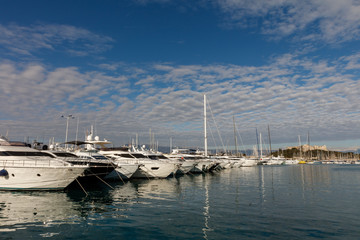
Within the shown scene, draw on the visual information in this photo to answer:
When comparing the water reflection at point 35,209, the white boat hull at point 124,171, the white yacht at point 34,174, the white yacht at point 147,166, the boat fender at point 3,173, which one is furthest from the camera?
the white yacht at point 147,166

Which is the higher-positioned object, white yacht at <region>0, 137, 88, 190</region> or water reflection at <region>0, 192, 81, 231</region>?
white yacht at <region>0, 137, 88, 190</region>

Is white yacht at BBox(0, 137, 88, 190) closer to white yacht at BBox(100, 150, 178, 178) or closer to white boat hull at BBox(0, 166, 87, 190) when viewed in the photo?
white boat hull at BBox(0, 166, 87, 190)

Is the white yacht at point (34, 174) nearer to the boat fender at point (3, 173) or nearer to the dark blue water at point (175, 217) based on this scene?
the boat fender at point (3, 173)

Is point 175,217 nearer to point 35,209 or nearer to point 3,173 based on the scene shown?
point 35,209

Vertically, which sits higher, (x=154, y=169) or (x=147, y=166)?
(x=147, y=166)

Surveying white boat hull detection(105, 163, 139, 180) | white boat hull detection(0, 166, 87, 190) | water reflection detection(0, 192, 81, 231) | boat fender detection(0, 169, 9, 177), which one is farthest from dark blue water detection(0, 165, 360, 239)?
white boat hull detection(105, 163, 139, 180)

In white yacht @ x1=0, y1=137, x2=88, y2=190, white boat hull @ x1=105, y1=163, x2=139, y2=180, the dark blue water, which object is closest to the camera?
the dark blue water

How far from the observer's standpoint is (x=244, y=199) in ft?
56.3

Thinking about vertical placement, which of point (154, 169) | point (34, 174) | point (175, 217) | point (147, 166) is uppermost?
point (147, 166)

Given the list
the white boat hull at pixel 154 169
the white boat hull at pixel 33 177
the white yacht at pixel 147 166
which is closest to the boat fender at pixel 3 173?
the white boat hull at pixel 33 177

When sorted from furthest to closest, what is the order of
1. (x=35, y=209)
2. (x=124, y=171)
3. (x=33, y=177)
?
(x=124, y=171) < (x=33, y=177) < (x=35, y=209)

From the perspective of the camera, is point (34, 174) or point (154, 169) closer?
point (34, 174)

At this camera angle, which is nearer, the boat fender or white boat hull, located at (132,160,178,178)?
the boat fender

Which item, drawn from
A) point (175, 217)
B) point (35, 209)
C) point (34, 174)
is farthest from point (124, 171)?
point (175, 217)
